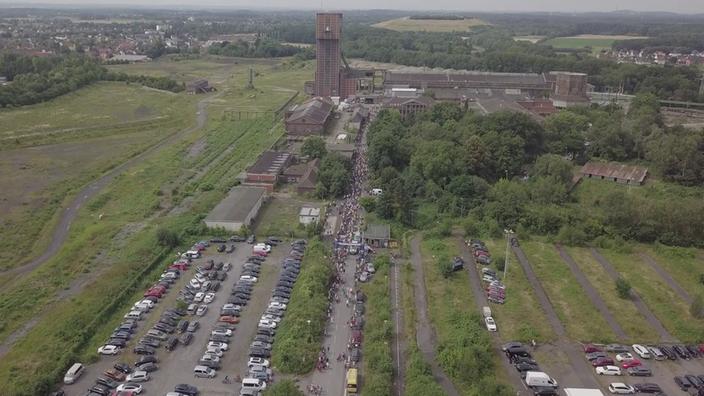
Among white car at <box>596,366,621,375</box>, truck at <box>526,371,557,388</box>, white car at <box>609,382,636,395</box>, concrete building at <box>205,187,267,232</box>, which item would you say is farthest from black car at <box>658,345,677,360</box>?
concrete building at <box>205,187,267,232</box>

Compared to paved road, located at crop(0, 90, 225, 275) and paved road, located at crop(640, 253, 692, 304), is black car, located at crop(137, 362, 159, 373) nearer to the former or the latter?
paved road, located at crop(0, 90, 225, 275)

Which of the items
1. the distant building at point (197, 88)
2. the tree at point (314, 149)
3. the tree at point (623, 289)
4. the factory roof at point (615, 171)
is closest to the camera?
the tree at point (623, 289)

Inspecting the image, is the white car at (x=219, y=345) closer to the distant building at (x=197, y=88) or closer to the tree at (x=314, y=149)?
the tree at (x=314, y=149)

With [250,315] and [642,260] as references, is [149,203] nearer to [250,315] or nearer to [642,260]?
[250,315]

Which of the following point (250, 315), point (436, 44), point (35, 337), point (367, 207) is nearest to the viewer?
point (35, 337)

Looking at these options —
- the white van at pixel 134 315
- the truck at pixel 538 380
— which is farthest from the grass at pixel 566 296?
the white van at pixel 134 315

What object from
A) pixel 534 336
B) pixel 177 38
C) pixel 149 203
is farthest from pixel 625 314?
pixel 177 38

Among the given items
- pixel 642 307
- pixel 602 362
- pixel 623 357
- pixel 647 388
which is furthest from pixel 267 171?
pixel 647 388

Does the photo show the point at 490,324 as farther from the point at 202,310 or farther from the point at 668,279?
the point at 202,310
